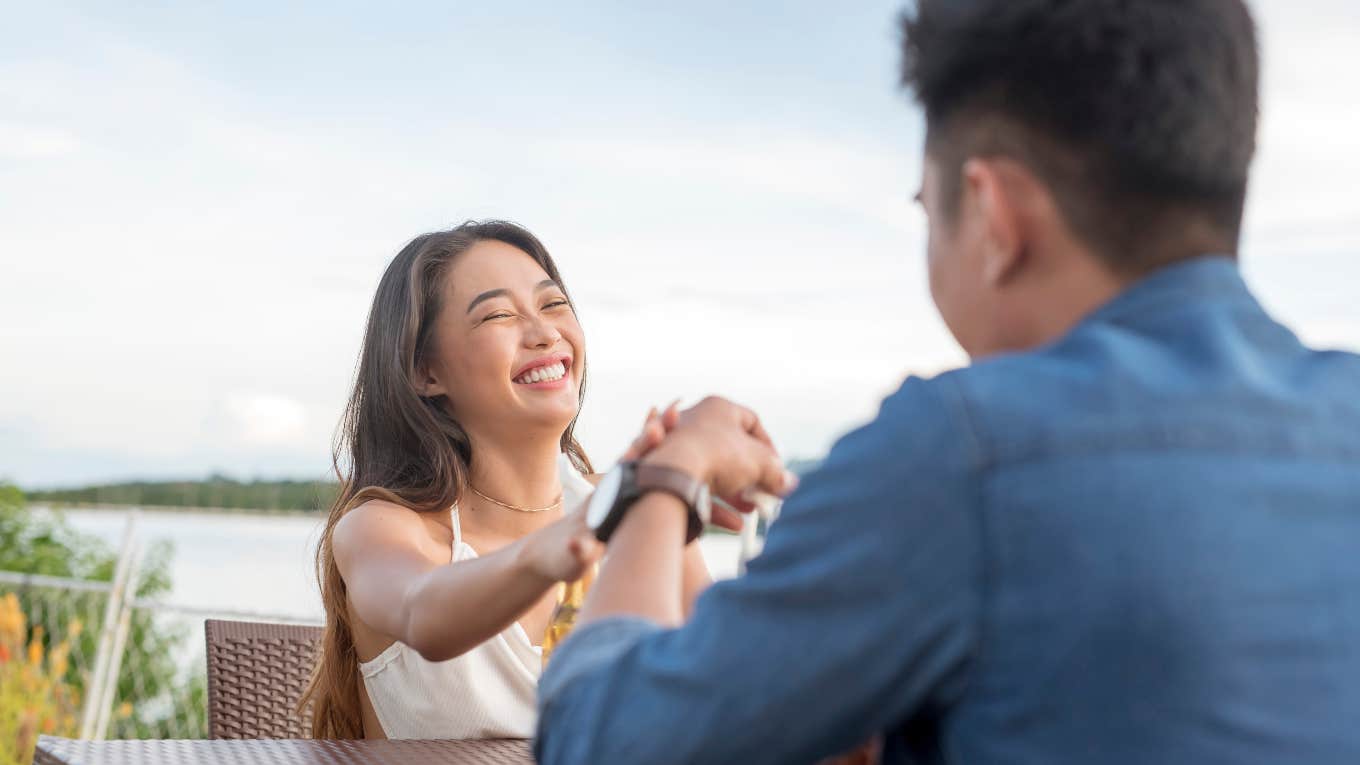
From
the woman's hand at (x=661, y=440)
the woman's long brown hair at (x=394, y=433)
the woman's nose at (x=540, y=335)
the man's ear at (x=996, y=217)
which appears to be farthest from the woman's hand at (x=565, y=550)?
the woman's nose at (x=540, y=335)

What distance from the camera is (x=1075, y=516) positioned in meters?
0.85

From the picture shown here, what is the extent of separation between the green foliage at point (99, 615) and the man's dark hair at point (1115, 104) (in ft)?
21.6

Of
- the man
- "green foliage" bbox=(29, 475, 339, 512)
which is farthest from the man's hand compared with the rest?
"green foliage" bbox=(29, 475, 339, 512)

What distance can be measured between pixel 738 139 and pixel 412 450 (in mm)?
6347

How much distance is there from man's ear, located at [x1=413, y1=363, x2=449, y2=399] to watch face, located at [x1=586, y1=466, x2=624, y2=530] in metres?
1.73

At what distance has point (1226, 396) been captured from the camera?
0.91 meters

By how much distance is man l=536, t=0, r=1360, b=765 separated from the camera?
33.5 inches

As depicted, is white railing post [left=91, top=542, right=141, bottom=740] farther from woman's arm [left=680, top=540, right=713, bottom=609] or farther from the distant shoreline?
woman's arm [left=680, top=540, right=713, bottom=609]

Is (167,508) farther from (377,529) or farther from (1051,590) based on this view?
(1051,590)

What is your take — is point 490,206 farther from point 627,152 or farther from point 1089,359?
point 627,152

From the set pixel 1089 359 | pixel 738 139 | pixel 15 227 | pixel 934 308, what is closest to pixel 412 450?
pixel 934 308

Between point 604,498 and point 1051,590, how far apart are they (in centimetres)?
55

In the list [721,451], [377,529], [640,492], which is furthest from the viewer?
[377,529]

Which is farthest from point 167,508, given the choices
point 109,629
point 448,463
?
point 448,463
